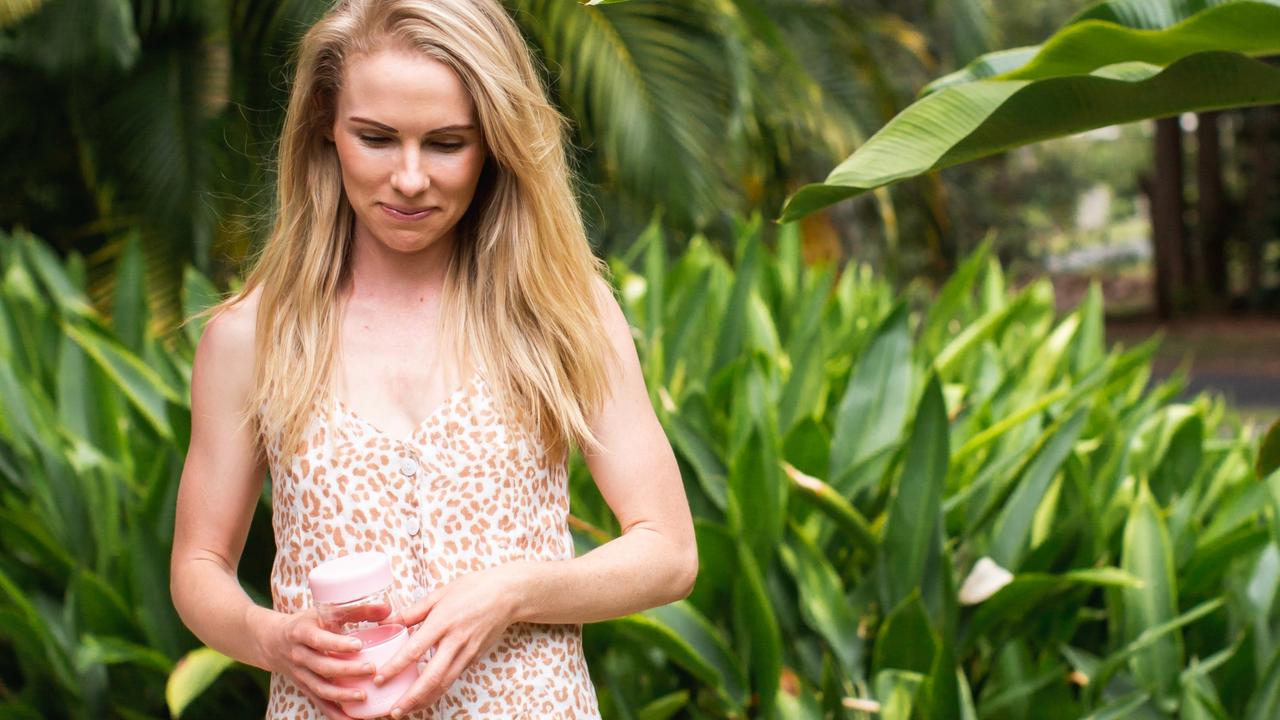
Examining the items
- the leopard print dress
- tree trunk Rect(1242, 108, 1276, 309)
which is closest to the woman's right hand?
the leopard print dress

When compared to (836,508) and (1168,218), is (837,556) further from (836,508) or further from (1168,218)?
(1168,218)

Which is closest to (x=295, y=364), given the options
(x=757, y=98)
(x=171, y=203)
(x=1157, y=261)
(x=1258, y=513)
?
(x=1258, y=513)

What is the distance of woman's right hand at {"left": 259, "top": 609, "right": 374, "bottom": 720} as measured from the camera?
1.15 m

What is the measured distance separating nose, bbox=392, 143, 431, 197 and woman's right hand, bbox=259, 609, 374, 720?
1.40ft

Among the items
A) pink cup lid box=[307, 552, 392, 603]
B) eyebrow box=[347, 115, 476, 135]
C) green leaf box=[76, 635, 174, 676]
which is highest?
eyebrow box=[347, 115, 476, 135]

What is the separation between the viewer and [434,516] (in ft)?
4.38

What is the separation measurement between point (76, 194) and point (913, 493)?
684 centimetres

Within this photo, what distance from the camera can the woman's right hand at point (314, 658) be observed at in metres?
1.15

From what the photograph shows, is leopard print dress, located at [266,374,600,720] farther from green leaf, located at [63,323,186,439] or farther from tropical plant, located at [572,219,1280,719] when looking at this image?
green leaf, located at [63,323,186,439]

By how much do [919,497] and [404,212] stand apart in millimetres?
1240

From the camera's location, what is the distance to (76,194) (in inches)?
302

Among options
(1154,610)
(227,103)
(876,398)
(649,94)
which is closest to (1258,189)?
(649,94)

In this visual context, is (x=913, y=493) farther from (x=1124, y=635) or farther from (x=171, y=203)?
(x=171, y=203)

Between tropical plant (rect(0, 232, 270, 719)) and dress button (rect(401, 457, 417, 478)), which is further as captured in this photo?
tropical plant (rect(0, 232, 270, 719))
